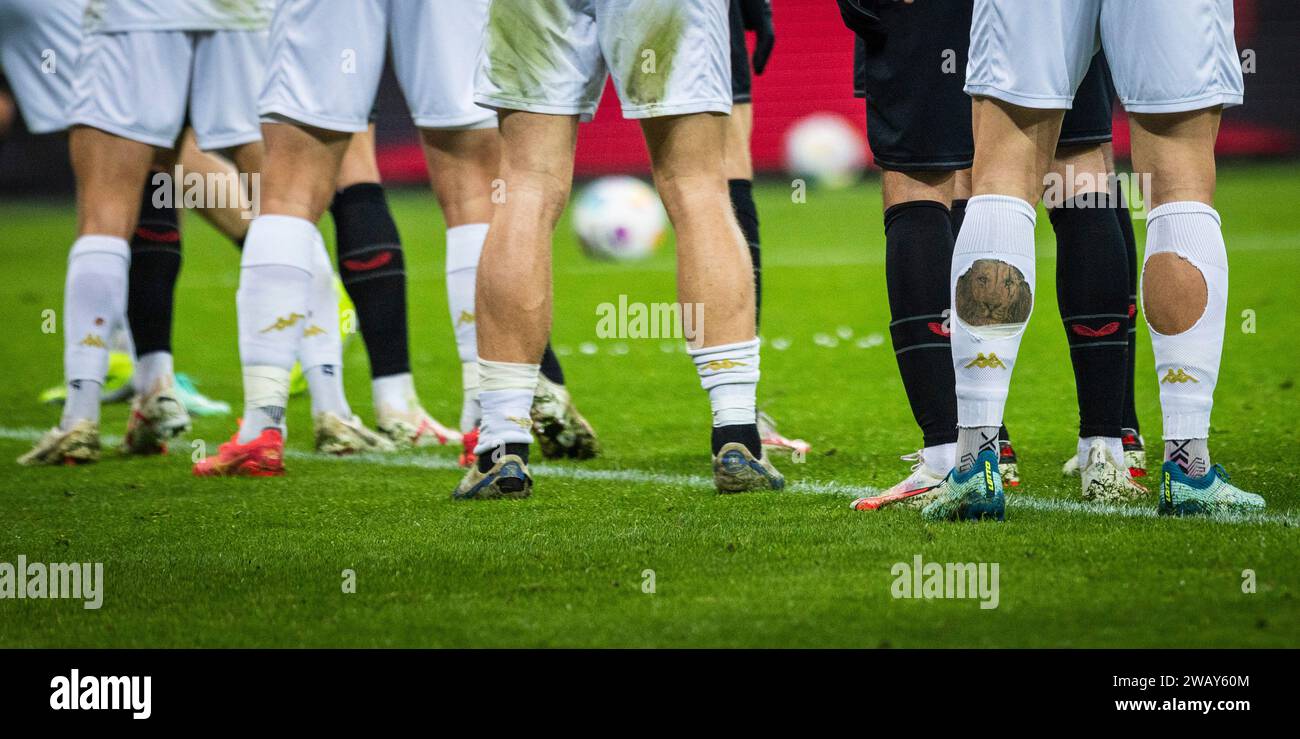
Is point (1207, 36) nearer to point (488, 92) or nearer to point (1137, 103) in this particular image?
point (1137, 103)

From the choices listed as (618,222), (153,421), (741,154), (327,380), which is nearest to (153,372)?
(153,421)

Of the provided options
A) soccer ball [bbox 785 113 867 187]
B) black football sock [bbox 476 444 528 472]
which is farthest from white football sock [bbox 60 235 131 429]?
soccer ball [bbox 785 113 867 187]

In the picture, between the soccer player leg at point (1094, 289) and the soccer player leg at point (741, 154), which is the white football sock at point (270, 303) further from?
the soccer player leg at point (1094, 289)

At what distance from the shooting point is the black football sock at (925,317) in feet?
12.7

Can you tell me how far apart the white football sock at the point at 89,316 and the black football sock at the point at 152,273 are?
0.42 metres

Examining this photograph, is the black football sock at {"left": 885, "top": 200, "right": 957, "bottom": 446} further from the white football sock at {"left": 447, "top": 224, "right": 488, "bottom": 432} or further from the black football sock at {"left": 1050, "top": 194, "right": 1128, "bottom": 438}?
the white football sock at {"left": 447, "top": 224, "right": 488, "bottom": 432}

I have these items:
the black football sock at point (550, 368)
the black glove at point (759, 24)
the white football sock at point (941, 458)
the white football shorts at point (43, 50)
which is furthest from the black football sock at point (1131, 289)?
the white football shorts at point (43, 50)

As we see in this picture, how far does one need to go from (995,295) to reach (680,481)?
1.29 m

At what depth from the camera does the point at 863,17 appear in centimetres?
386

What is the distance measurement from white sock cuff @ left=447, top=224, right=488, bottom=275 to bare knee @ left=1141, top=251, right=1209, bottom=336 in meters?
2.25

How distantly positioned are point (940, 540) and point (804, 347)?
14.6 ft
